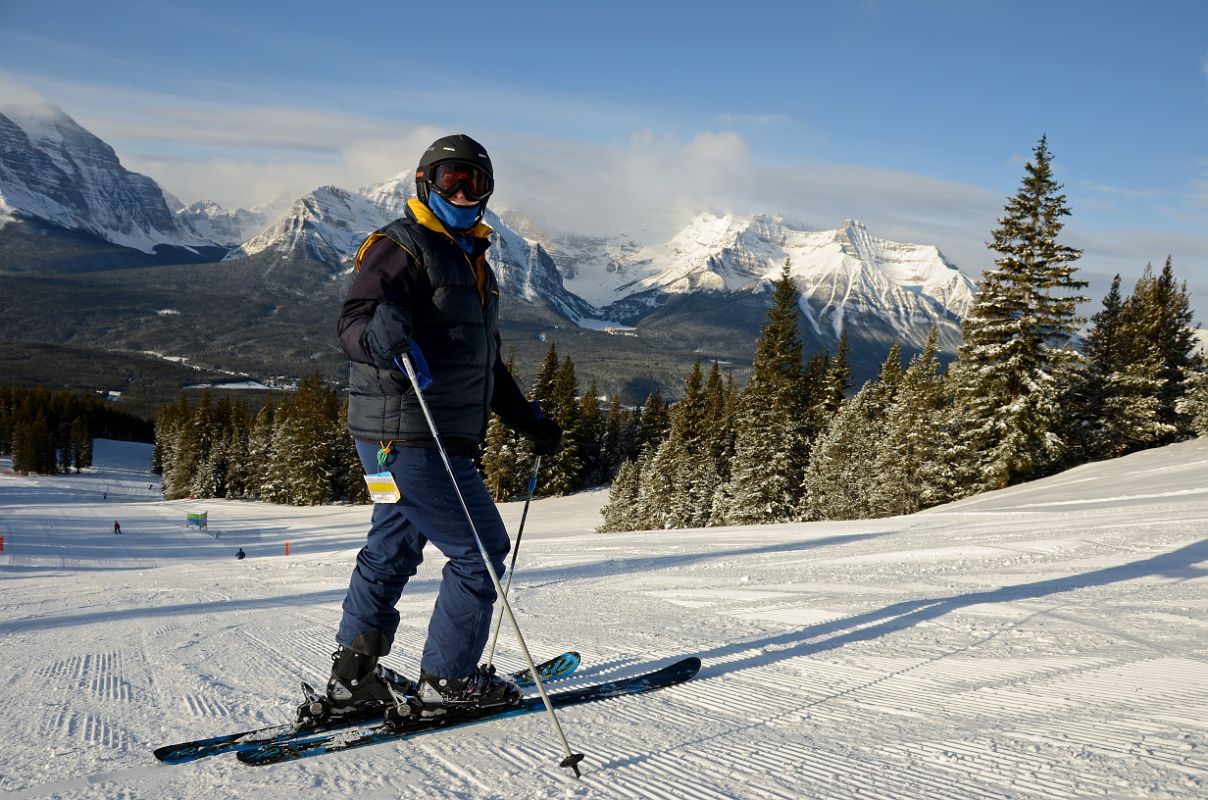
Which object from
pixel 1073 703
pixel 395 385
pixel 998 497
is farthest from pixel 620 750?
pixel 998 497

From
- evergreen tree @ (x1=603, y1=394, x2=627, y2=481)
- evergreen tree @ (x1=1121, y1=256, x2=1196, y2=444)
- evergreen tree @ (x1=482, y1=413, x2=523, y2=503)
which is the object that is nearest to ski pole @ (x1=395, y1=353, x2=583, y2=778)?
evergreen tree @ (x1=1121, y1=256, x2=1196, y2=444)

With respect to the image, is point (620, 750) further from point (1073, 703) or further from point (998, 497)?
point (998, 497)

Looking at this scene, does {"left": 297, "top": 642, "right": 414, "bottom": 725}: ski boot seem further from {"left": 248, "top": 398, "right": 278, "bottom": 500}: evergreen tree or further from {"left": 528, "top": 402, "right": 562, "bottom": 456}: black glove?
{"left": 248, "top": 398, "right": 278, "bottom": 500}: evergreen tree

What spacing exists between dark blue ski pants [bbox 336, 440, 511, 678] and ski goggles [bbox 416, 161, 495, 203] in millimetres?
1133

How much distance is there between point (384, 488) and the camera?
3.21 meters

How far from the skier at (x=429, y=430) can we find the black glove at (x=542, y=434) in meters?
0.58

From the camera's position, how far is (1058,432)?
30062 millimetres

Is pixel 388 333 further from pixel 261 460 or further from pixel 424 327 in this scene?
pixel 261 460

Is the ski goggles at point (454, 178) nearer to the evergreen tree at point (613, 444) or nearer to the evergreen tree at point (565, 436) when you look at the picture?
the evergreen tree at point (565, 436)

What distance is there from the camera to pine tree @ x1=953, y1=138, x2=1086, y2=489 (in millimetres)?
25375

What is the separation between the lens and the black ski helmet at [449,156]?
3309 mm

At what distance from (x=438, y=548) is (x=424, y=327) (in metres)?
0.94

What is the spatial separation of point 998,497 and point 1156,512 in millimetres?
10429

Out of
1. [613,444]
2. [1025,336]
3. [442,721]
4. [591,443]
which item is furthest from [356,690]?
[613,444]
